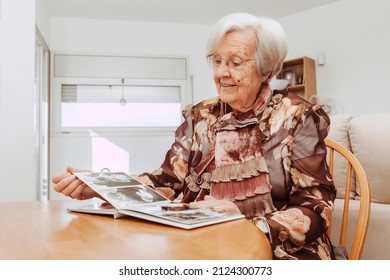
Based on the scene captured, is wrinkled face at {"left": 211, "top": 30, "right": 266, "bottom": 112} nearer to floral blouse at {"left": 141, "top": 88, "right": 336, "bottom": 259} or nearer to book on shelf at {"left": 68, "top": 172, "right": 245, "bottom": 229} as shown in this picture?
floral blouse at {"left": 141, "top": 88, "right": 336, "bottom": 259}

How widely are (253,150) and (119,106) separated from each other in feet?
10.8

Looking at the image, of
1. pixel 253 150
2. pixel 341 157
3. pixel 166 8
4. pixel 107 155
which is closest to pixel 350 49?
pixel 166 8

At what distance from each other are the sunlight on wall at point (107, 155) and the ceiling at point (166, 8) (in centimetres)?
126

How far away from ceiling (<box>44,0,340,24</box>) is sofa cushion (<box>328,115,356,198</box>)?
8.10 ft

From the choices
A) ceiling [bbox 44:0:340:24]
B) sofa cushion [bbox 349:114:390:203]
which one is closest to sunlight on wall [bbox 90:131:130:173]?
ceiling [bbox 44:0:340:24]

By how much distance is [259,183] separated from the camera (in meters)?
0.82

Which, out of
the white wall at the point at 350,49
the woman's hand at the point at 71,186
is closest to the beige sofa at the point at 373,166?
the woman's hand at the point at 71,186

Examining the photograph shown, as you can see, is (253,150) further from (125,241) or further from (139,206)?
(125,241)

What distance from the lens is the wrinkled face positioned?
88cm

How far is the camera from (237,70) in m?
0.91

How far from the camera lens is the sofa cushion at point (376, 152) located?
4.03 ft

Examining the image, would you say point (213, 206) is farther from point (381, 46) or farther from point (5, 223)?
point (381, 46)

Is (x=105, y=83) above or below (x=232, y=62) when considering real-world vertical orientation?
above

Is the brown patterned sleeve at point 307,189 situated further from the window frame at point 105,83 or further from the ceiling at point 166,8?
the window frame at point 105,83
